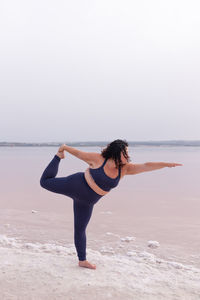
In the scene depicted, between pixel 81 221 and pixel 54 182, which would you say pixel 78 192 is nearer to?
pixel 54 182

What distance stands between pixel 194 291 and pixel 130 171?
5.85 ft

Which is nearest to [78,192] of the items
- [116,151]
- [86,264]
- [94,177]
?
[94,177]

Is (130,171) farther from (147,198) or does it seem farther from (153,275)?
(147,198)

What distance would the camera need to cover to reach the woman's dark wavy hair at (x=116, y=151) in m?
4.62

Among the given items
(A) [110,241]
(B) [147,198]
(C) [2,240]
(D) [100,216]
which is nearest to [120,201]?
(B) [147,198]

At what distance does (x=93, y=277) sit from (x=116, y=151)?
5.82ft

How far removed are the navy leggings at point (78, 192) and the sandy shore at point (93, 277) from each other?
0.47 metres

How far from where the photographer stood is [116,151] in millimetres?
4637

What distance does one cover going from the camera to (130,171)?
4.74m

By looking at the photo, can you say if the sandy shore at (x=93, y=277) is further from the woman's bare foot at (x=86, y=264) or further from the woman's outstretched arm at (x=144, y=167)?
the woman's outstretched arm at (x=144, y=167)

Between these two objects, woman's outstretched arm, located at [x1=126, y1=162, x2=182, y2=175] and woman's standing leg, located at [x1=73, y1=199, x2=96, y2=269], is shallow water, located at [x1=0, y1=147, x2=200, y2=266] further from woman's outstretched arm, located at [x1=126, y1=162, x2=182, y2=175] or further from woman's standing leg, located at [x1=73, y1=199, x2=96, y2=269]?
woman's outstretched arm, located at [x1=126, y1=162, x2=182, y2=175]

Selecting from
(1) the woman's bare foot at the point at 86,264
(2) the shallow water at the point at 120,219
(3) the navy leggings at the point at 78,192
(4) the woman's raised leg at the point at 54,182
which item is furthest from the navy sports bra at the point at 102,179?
(2) the shallow water at the point at 120,219

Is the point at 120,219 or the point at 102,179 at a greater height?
the point at 102,179

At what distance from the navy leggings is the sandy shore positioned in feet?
1.53
